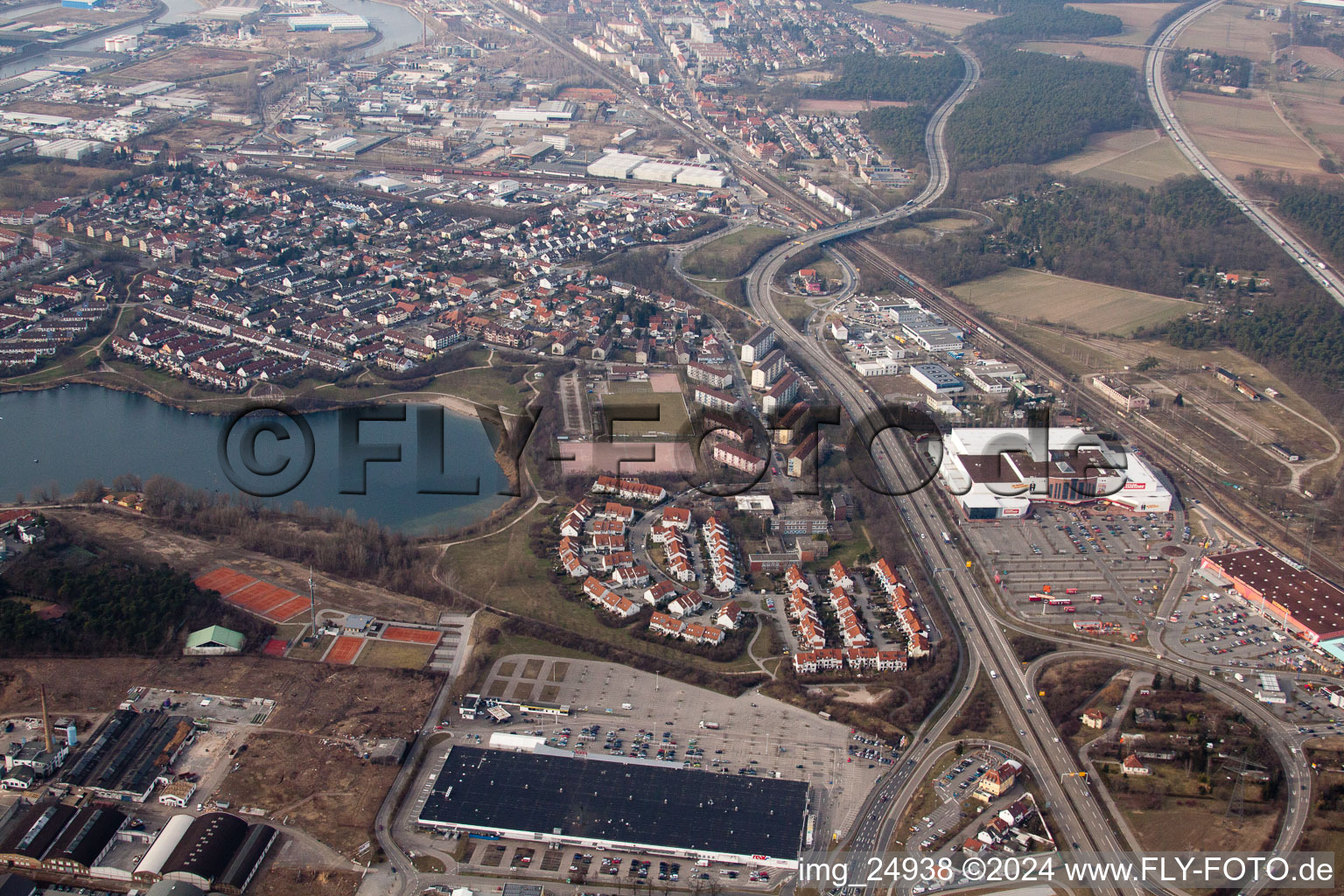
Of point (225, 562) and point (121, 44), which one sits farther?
point (121, 44)

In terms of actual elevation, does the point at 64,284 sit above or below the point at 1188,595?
above

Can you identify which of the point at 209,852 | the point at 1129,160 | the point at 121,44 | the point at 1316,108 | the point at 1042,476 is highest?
the point at 121,44

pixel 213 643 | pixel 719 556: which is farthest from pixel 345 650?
pixel 719 556

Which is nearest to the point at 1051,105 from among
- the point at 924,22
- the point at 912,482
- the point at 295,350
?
the point at 924,22

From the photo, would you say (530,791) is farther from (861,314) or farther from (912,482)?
(861,314)

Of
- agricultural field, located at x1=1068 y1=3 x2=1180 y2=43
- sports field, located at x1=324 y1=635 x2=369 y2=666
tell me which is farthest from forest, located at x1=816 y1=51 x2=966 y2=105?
sports field, located at x1=324 y1=635 x2=369 y2=666

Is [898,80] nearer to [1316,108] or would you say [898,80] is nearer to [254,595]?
[1316,108]
